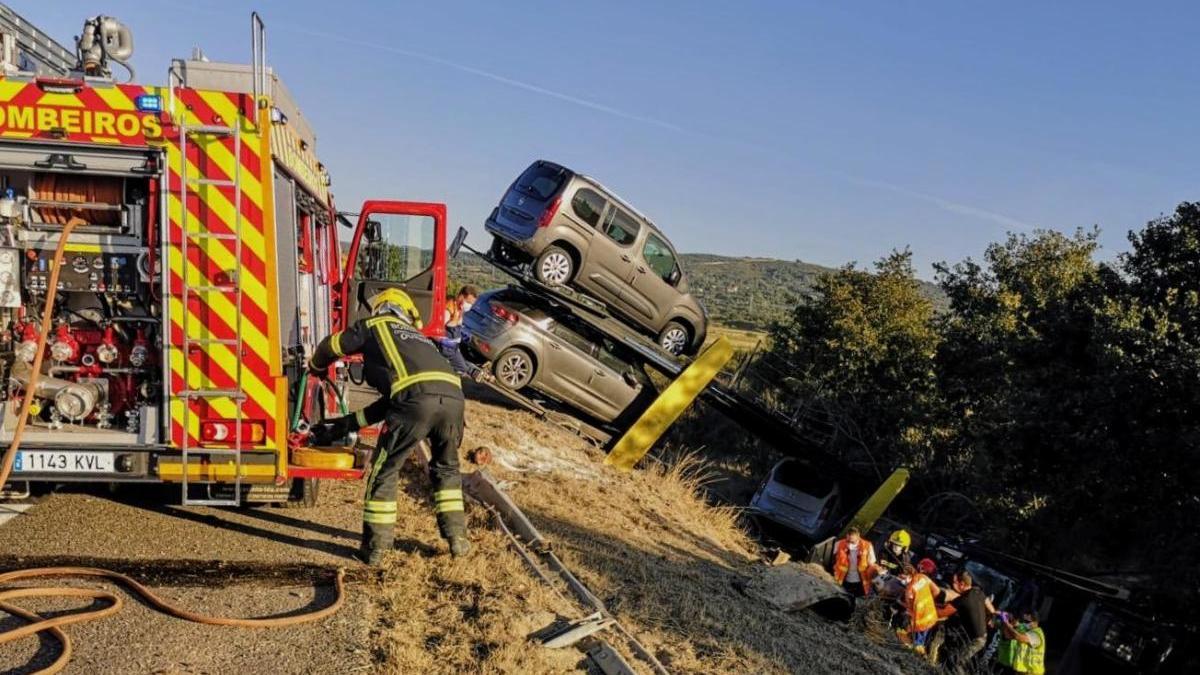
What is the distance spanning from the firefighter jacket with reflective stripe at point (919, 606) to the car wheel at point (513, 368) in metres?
6.15

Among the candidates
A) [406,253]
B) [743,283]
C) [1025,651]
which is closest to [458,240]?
[406,253]

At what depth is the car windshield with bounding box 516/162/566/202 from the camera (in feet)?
43.1

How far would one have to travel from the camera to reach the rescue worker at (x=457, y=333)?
1288 centimetres

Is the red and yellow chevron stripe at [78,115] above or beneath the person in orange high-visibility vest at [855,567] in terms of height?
above

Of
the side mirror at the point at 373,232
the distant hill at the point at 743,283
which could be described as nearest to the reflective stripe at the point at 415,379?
the side mirror at the point at 373,232

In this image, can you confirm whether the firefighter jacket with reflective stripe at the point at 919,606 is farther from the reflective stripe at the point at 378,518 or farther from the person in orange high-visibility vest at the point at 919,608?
the reflective stripe at the point at 378,518

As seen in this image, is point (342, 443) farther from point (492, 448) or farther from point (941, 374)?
Result: point (941, 374)

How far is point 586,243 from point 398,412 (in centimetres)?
813

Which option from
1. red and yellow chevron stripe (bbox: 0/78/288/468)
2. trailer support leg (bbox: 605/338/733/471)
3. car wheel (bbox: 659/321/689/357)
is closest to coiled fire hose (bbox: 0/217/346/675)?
red and yellow chevron stripe (bbox: 0/78/288/468)

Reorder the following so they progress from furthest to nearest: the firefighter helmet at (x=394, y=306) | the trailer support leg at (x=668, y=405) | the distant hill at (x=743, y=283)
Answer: the distant hill at (x=743, y=283), the trailer support leg at (x=668, y=405), the firefighter helmet at (x=394, y=306)

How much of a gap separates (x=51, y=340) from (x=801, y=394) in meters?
18.8

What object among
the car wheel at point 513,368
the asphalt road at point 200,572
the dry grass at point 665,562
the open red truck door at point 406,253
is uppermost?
the open red truck door at point 406,253

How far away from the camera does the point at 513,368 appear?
44.4 ft

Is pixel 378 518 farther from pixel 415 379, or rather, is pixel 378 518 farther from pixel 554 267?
pixel 554 267
